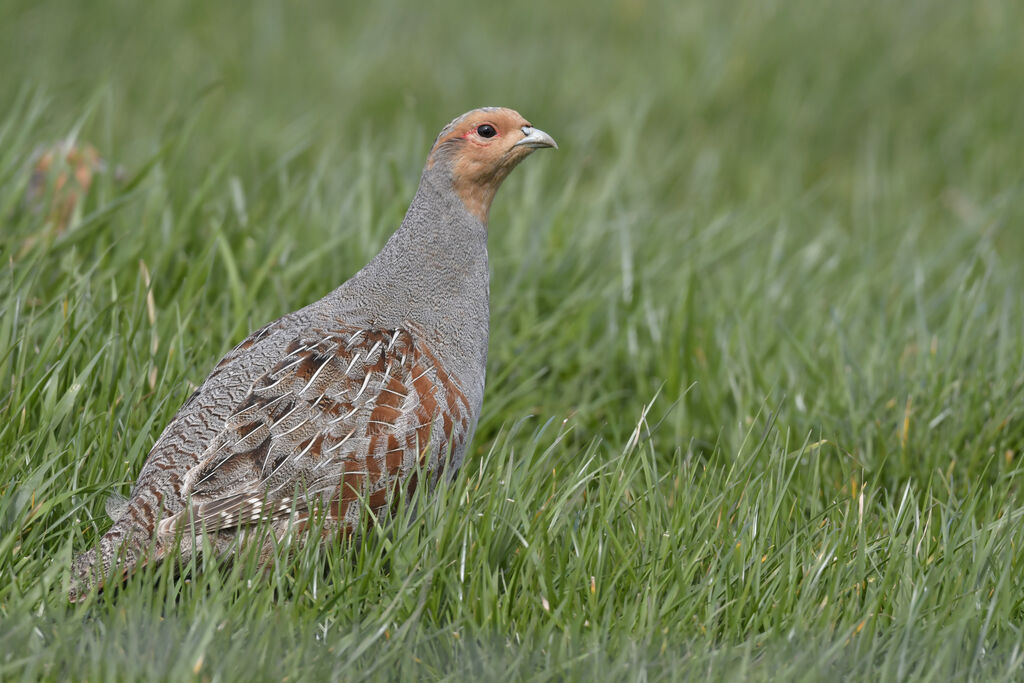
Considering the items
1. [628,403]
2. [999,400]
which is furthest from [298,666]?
[999,400]

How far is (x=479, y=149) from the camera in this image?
155 inches

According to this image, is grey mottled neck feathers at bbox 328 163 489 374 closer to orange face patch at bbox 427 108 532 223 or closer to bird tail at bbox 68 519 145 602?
orange face patch at bbox 427 108 532 223

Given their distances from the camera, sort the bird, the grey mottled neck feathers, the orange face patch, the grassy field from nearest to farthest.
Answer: the grassy field, the bird, the grey mottled neck feathers, the orange face patch

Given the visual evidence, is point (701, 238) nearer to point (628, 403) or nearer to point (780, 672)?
point (628, 403)

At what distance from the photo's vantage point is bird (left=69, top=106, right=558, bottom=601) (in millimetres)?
3117

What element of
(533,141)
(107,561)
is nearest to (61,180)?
(533,141)

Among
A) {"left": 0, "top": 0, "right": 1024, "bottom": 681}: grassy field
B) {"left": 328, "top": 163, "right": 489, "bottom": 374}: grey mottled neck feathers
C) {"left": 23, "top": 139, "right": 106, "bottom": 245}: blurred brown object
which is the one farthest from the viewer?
{"left": 23, "top": 139, "right": 106, "bottom": 245}: blurred brown object

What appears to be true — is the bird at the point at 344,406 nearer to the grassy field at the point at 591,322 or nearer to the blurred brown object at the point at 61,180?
the grassy field at the point at 591,322

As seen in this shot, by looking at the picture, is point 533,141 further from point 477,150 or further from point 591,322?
point 591,322

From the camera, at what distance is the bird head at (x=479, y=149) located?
395cm

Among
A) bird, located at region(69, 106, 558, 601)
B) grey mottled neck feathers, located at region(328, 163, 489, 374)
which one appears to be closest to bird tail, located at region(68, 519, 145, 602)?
bird, located at region(69, 106, 558, 601)

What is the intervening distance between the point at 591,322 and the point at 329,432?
6.96 feet

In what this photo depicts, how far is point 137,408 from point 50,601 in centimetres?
103

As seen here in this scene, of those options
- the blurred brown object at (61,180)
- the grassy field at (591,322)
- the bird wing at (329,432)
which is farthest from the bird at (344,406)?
the blurred brown object at (61,180)
